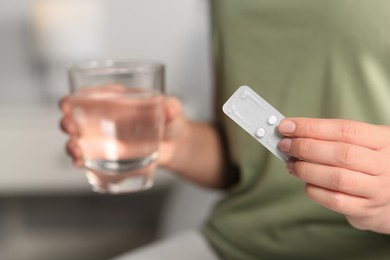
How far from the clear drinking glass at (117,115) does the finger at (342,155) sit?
23 centimetres

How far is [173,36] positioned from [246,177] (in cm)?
68

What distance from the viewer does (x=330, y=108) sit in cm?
57

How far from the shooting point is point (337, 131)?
0.42 m

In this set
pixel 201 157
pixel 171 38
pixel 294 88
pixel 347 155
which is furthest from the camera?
pixel 171 38

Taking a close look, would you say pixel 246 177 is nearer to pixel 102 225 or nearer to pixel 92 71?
pixel 92 71

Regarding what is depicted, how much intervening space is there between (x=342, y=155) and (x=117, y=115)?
261 mm

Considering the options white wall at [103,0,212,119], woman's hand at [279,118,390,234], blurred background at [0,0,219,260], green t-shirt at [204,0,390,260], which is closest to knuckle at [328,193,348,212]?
woman's hand at [279,118,390,234]

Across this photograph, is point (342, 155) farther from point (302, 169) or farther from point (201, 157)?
point (201, 157)

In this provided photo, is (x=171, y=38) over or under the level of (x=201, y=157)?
over

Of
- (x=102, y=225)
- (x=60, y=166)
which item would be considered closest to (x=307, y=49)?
(x=60, y=166)

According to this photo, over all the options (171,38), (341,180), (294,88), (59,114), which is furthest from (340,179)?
(171,38)

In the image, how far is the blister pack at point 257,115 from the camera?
44 centimetres

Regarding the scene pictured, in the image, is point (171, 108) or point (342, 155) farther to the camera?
point (171, 108)

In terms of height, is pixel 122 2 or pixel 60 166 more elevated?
pixel 122 2
